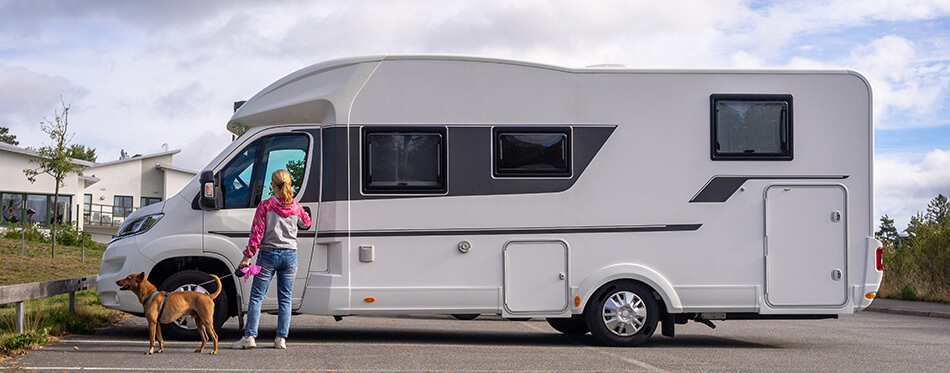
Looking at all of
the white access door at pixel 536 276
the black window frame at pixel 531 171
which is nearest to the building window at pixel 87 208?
the black window frame at pixel 531 171

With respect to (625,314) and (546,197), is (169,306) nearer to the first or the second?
(546,197)

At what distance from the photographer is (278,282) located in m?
8.84

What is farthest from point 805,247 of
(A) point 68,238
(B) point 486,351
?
(A) point 68,238

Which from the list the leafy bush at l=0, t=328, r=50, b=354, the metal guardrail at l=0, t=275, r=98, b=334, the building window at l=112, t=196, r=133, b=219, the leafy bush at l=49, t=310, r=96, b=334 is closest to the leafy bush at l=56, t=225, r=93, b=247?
the building window at l=112, t=196, r=133, b=219

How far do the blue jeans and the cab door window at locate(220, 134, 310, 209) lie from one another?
3.35 ft

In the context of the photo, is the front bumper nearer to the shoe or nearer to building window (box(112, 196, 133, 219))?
the shoe

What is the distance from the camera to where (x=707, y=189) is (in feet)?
31.8

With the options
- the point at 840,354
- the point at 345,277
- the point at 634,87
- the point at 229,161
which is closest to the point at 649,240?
the point at 634,87

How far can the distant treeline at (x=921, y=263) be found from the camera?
764 inches

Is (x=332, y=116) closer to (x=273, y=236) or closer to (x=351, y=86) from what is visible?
(x=351, y=86)

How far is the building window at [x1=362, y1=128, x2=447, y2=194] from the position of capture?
31.1 ft

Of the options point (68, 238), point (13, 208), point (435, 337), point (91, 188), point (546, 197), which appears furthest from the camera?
point (91, 188)

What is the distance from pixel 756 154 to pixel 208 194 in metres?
5.76

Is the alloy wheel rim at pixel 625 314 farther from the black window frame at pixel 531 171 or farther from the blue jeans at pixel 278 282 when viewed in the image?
the blue jeans at pixel 278 282
